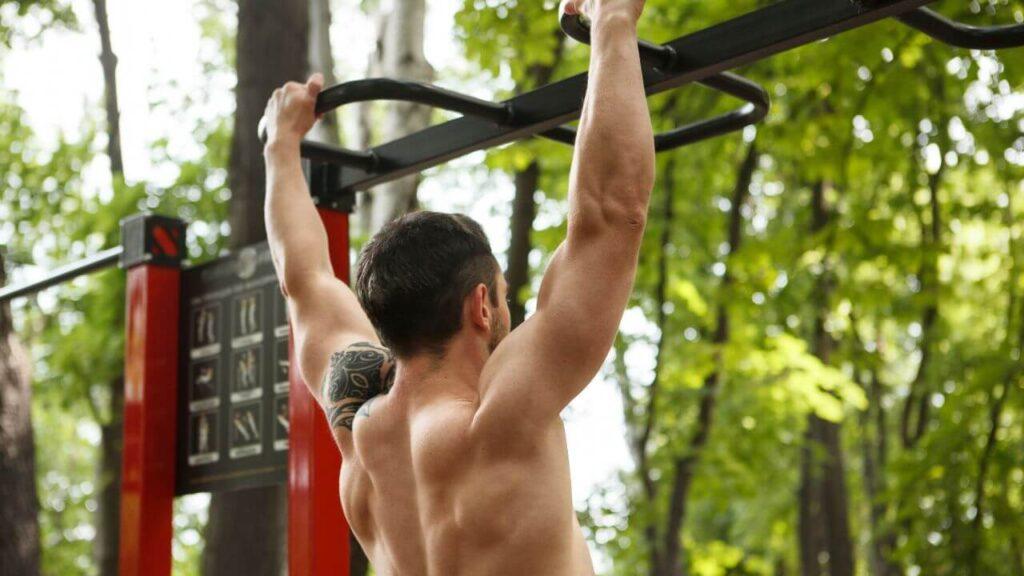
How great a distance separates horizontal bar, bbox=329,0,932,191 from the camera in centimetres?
237

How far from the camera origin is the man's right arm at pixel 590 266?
1.86 metres

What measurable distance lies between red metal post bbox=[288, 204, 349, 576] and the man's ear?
4.74 feet

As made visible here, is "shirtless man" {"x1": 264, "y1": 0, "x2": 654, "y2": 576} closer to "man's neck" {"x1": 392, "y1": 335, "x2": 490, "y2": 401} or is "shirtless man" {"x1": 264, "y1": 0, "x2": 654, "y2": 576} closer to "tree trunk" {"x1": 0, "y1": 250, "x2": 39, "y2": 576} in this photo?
"man's neck" {"x1": 392, "y1": 335, "x2": 490, "y2": 401}

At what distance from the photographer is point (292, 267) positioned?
9.05 feet

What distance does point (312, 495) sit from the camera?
11.0 ft

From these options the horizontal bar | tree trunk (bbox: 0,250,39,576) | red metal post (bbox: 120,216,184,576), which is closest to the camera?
the horizontal bar

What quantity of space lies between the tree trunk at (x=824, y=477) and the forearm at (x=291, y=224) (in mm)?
7610

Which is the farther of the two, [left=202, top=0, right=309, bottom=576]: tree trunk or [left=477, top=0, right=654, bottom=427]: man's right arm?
[left=202, top=0, right=309, bottom=576]: tree trunk

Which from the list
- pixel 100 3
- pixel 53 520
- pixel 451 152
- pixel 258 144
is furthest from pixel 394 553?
pixel 53 520

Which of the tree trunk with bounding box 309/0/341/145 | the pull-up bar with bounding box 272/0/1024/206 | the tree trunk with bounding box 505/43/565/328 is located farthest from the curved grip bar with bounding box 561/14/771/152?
the tree trunk with bounding box 309/0/341/145

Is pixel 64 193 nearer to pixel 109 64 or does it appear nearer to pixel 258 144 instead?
pixel 109 64

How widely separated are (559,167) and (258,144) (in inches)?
217

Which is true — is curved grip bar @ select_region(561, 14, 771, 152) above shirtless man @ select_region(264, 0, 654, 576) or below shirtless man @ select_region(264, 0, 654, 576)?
above

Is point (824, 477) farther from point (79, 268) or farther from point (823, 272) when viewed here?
point (79, 268)
